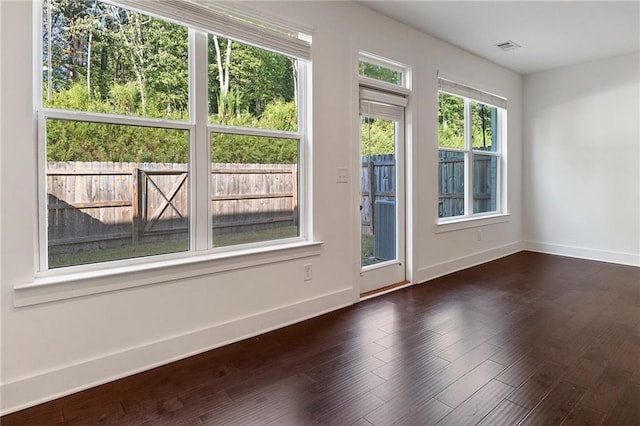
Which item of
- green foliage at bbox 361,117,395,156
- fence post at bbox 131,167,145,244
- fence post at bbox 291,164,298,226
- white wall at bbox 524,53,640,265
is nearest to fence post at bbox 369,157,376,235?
green foliage at bbox 361,117,395,156

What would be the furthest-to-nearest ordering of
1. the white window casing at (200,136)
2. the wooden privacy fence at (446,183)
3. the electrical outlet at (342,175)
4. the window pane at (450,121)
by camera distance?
the window pane at (450,121) → the wooden privacy fence at (446,183) → the electrical outlet at (342,175) → the white window casing at (200,136)

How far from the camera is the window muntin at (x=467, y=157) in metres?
4.66

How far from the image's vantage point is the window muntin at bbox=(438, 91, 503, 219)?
4656 mm

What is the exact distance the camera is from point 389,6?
350cm

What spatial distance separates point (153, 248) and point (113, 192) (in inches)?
17.5

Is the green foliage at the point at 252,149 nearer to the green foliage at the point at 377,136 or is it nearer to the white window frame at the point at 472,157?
the green foliage at the point at 377,136

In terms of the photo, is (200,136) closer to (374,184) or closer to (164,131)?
(164,131)

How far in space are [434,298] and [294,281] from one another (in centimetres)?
154

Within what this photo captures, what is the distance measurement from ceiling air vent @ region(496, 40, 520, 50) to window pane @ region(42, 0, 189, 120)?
3911 mm

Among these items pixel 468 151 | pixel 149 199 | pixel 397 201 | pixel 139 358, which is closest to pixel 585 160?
pixel 468 151

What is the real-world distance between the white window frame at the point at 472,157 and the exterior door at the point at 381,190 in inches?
28.6

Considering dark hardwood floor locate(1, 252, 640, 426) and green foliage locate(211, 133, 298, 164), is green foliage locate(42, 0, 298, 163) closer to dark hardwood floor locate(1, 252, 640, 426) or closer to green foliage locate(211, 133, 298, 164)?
green foliage locate(211, 133, 298, 164)

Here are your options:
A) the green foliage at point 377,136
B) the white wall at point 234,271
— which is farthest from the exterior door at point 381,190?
the white wall at point 234,271

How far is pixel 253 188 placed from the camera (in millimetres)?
2922
